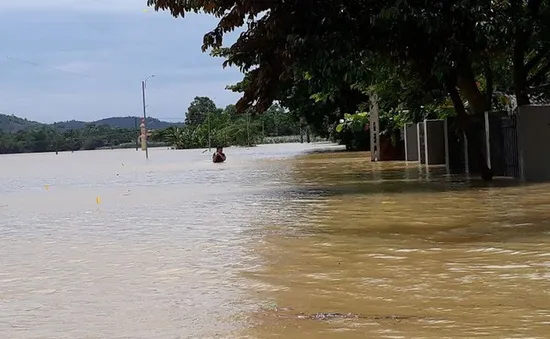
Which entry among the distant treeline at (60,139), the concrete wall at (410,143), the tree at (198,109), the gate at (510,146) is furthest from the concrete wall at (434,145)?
the distant treeline at (60,139)

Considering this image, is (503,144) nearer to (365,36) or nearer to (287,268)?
(365,36)

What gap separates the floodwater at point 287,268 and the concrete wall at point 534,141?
1.74 m

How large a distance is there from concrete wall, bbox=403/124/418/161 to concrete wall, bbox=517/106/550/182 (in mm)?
12064

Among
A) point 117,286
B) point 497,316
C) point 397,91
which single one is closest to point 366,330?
point 497,316

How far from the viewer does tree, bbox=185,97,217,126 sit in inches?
3809

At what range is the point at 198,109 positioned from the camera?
99.7 metres

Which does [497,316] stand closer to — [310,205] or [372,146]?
[310,205]

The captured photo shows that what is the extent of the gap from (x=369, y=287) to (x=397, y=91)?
16.7 meters

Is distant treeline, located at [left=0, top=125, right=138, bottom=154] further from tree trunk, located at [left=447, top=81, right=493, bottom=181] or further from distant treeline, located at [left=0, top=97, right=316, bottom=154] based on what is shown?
tree trunk, located at [left=447, top=81, right=493, bottom=181]

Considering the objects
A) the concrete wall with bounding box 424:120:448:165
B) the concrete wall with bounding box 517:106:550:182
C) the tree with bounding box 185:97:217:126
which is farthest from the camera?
the tree with bounding box 185:97:217:126

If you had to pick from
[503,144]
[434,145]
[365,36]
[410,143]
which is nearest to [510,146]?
[503,144]

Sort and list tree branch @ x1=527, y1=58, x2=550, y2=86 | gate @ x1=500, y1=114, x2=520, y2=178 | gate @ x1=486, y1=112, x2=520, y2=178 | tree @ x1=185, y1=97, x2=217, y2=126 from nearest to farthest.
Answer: gate @ x1=500, y1=114, x2=520, y2=178 < gate @ x1=486, y1=112, x2=520, y2=178 < tree branch @ x1=527, y1=58, x2=550, y2=86 < tree @ x1=185, y1=97, x2=217, y2=126

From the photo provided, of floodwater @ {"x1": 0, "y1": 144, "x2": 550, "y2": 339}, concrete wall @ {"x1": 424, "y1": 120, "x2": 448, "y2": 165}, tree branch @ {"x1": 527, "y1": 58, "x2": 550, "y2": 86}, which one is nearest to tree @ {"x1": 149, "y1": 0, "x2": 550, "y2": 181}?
tree branch @ {"x1": 527, "y1": 58, "x2": 550, "y2": 86}

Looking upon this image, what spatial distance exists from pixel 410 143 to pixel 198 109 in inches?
2851
